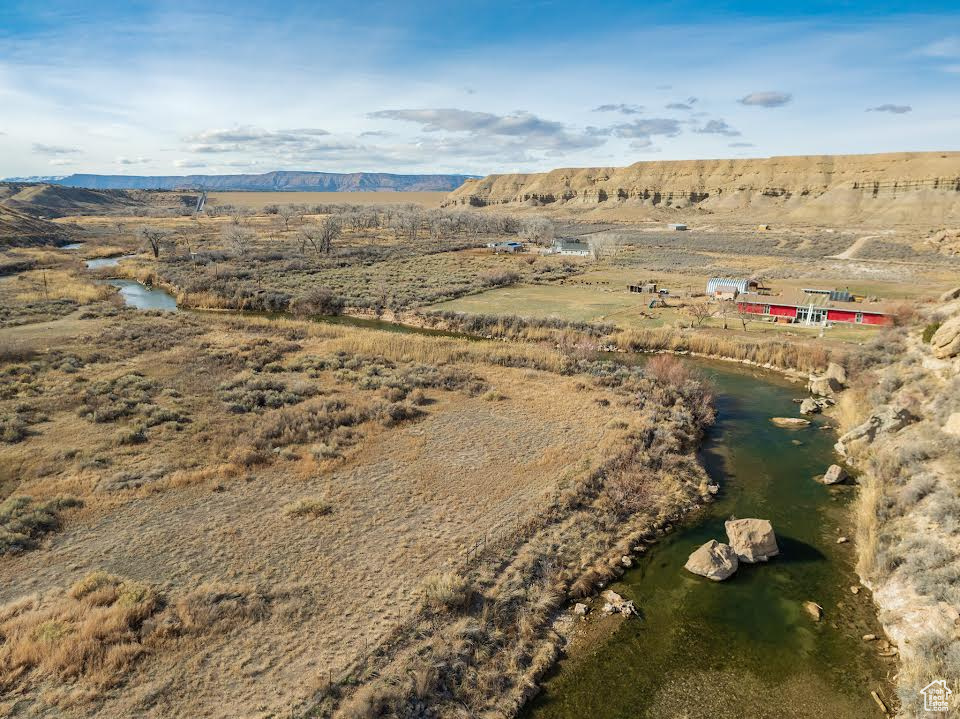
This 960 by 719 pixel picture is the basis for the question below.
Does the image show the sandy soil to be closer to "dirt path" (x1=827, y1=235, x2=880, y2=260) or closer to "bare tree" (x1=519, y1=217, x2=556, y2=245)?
"dirt path" (x1=827, y1=235, x2=880, y2=260)

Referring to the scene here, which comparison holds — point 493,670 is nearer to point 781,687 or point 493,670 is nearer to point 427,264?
point 781,687

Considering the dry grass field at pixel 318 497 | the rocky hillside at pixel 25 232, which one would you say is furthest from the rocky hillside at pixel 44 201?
the dry grass field at pixel 318 497

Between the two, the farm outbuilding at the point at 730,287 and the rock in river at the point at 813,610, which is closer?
the rock in river at the point at 813,610

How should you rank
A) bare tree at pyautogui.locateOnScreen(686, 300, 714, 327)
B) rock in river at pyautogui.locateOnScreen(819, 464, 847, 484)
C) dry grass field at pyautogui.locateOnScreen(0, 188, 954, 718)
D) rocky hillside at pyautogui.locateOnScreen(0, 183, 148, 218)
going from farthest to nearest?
rocky hillside at pyautogui.locateOnScreen(0, 183, 148, 218)
bare tree at pyautogui.locateOnScreen(686, 300, 714, 327)
rock in river at pyautogui.locateOnScreen(819, 464, 847, 484)
dry grass field at pyautogui.locateOnScreen(0, 188, 954, 718)

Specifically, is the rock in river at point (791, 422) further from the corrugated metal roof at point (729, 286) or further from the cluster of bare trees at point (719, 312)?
the corrugated metal roof at point (729, 286)

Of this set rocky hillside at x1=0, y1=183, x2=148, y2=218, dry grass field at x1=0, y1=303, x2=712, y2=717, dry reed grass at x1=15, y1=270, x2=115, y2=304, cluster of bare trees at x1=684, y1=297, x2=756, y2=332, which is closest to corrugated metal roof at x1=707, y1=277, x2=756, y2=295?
cluster of bare trees at x1=684, y1=297, x2=756, y2=332

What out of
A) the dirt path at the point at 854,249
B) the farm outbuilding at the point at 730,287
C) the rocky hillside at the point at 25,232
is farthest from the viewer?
the rocky hillside at the point at 25,232
